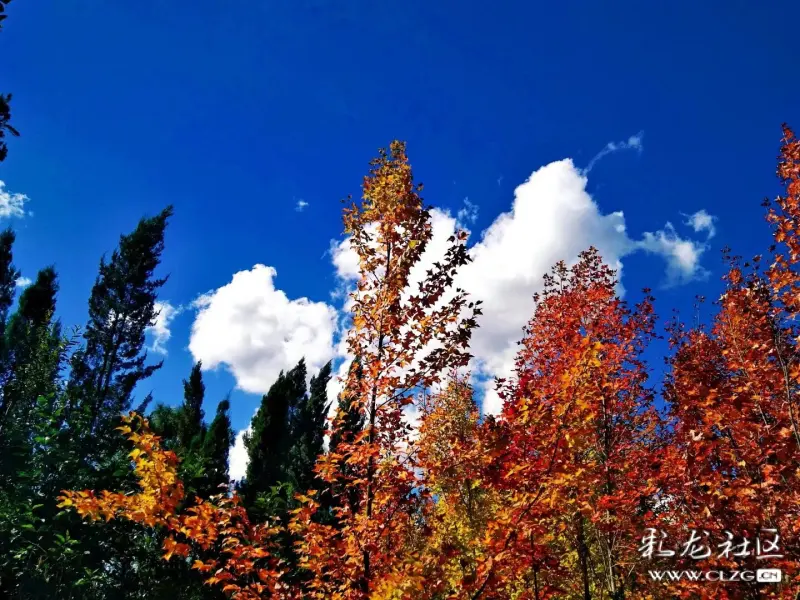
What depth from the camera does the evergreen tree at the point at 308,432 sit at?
2356 centimetres

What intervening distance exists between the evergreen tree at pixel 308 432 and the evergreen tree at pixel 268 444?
0.92 meters

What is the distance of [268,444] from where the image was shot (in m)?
22.4

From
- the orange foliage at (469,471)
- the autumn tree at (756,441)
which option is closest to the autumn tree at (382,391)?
the orange foliage at (469,471)

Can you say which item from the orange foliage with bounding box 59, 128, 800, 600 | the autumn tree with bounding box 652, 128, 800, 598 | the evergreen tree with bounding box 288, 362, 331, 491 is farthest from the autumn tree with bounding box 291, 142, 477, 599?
the evergreen tree with bounding box 288, 362, 331, 491

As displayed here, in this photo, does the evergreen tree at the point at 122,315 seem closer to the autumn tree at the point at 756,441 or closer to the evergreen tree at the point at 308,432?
the evergreen tree at the point at 308,432

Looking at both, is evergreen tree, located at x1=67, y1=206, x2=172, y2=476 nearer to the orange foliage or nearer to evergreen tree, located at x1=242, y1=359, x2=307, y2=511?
evergreen tree, located at x1=242, y1=359, x2=307, y2=511

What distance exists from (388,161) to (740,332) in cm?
599

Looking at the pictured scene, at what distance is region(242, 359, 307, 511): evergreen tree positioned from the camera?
21.7m

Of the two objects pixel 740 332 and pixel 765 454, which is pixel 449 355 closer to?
pixel 765 454

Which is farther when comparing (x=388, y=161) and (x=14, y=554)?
(x=14, y=554)

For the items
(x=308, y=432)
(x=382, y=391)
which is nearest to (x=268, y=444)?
(x=308, y=432)

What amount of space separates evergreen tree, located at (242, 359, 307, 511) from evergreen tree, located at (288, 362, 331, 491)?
3.03 feet

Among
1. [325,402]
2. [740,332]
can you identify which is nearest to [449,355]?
[740,332]

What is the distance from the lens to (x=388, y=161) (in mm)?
5785
